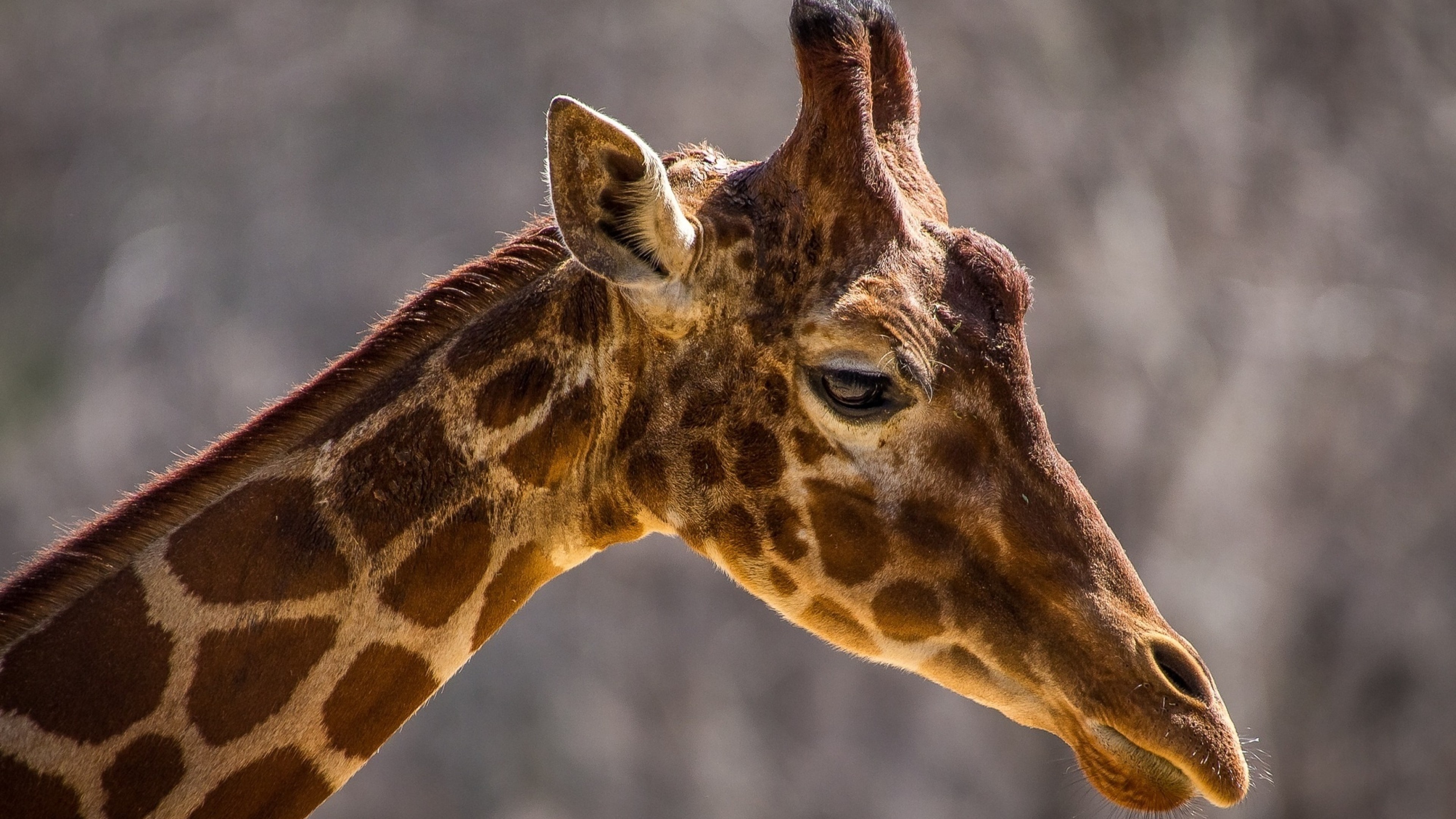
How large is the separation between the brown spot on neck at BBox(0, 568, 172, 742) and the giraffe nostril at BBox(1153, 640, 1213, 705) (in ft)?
7.64

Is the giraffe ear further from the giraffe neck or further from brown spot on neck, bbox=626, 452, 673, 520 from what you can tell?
brown spot on neck, bbox=626, 452, 673, 520

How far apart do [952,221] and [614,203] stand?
8193mm

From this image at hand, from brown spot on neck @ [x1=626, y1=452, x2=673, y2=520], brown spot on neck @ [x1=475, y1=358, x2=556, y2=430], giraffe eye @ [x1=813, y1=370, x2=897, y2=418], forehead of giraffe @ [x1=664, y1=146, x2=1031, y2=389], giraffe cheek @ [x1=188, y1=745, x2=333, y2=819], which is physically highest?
forehead of giraffe @ [x1=664, y1=146, x2=1031, y2=389]

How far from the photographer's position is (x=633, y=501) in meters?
3.10

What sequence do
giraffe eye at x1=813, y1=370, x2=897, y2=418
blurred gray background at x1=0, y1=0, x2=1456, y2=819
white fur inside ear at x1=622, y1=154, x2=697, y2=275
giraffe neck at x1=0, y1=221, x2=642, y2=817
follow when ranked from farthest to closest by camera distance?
blurred gray background at x1=0, y1=0, x2=1456, y2=819 → giraffe eye at x1=813, y1=370, x2=897, y2=418 → white fur inside ear at x1=622, y1=154, x2=697, y2=275 → giraffe neck at x1=0, y1=221, x2=642, y2=817

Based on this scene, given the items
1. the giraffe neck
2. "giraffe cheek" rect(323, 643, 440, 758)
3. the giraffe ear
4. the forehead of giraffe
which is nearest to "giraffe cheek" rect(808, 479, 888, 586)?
the forehead of giraffe

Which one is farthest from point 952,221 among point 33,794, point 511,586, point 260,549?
point 33,794

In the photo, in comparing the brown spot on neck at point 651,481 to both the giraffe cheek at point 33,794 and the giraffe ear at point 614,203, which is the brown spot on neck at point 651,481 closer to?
the giraffe ear at point 614,203

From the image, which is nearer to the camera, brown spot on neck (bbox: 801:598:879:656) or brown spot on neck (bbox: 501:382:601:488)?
brown spot on neck (bbox: 501:382:601:488)

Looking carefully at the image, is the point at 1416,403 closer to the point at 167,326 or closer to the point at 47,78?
the point at 167,326

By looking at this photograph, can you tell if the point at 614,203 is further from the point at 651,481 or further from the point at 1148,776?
the point at 1148,776

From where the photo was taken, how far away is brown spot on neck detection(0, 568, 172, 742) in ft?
8.61

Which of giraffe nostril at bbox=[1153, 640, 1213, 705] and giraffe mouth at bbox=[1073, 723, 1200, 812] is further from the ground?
giraffe nostril at bbox=[1153, 640, 1213, 705]

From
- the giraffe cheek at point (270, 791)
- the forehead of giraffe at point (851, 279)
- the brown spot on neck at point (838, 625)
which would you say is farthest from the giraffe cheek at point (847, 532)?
the giraffe cheek at point (270, 791)
